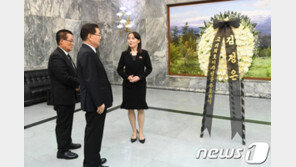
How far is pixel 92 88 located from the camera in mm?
2328

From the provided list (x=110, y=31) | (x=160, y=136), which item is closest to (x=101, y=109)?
(x=160, y=136)

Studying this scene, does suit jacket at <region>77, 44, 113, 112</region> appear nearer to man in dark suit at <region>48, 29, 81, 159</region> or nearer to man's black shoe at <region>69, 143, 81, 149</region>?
man in dark suit at <region>48, 29, 81, 159</region>

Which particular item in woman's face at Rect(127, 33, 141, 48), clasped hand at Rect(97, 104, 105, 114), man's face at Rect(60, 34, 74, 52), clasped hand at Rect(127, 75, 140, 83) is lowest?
clasped hand at Rect(97, 104, 105, 114)

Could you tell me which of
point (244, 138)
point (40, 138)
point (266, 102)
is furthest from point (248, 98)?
point (40, 138)

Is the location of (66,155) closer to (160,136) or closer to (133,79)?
→ (133,79)

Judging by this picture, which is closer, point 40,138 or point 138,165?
point 138,165

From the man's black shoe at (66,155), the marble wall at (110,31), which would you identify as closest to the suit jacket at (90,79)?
the man's black shoe at (66,155)

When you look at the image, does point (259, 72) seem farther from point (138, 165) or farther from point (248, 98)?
point (138, 165)

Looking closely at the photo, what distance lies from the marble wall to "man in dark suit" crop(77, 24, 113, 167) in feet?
17.7

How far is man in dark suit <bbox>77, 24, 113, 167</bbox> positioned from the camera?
2332 millimetres

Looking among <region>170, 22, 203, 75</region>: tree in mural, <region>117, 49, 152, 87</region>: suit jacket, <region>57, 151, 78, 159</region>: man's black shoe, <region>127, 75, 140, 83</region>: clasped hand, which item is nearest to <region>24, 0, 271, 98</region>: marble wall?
<region>170, 22, 203, 75</region>: tree in mural

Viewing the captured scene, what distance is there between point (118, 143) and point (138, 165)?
0.81m

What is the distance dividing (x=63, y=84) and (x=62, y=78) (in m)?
0.13

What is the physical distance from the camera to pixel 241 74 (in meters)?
3.40
